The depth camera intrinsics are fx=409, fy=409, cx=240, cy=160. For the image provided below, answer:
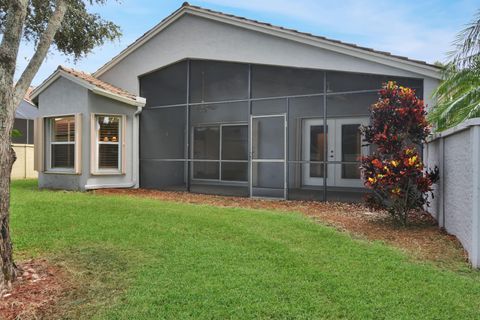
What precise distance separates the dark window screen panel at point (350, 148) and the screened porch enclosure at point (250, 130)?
0.11ft

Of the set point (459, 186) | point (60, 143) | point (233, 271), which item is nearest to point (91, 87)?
point (60, 143)

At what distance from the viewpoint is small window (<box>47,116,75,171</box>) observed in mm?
13312

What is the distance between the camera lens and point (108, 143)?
13.3 m

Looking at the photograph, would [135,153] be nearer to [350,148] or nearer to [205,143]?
[205,143]

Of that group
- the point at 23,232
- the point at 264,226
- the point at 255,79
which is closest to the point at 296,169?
the point at 255,79

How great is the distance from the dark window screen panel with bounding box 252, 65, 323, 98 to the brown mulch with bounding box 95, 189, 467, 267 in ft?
10.7

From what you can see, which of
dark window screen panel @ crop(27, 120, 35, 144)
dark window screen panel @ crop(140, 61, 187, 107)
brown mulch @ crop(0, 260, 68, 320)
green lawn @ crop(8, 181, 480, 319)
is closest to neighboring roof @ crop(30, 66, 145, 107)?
dark window screen panel @ crop(140, 61, 187, 107)

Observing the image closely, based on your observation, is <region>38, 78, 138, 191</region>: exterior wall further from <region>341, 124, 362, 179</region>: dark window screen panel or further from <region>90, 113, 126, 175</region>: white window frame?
<region>341, 124, 362, 179</region>: dark window screen panel

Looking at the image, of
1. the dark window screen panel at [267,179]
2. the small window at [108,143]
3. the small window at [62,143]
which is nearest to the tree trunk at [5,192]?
the dark window screen panel at [267,179]

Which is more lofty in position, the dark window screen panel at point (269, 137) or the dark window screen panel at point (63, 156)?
the dark window screen panel at point (269, 137)

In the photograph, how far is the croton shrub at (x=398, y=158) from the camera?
722 cm

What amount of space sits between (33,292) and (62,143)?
1016cm

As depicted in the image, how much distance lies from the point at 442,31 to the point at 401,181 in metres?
9.02

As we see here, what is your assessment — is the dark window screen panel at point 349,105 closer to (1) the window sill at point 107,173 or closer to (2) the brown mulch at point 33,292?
(1) the window sill at point 107,173
